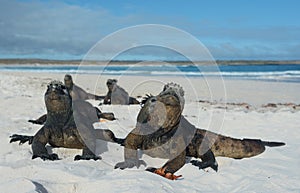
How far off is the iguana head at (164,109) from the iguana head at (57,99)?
1323 millimetres

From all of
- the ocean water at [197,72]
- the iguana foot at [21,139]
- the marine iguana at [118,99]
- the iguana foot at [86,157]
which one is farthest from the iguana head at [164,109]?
the ocean water at [197,72]

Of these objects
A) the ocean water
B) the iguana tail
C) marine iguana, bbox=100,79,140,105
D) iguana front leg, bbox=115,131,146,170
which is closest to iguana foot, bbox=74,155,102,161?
iguana front leg, bbox=115,131,146,170

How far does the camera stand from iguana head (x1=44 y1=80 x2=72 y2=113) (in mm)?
5941

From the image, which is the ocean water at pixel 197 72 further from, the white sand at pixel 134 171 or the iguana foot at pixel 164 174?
the iguana foot at pixel 164 174

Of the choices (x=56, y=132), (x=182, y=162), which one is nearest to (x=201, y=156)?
A: (x=182, y=162)

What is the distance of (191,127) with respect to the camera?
5957 millimetres

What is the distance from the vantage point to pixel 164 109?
208 inches

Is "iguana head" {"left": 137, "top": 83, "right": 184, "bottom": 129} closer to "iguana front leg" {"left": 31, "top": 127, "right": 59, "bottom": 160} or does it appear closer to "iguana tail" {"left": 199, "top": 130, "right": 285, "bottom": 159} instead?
"iguana tail" {"left": 199, "top": 130, "right": 285, "bottom": 159}

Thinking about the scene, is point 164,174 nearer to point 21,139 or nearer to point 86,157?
point 86,157

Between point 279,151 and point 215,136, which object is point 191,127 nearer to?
point 215,136

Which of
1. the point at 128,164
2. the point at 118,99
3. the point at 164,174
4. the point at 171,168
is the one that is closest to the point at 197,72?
the point at 118,99

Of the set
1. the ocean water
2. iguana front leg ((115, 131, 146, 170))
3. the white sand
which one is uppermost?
the ocean water

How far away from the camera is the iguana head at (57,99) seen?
5.94 m

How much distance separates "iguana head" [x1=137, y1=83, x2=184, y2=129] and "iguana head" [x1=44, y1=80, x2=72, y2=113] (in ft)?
4.34
